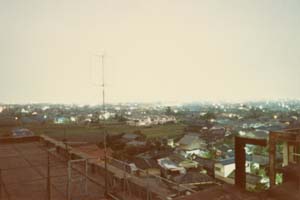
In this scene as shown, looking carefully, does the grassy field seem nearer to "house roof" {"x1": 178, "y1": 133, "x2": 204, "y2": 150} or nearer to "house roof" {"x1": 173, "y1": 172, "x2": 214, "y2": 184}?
"house roof" {"x1": 178, "y1": 133, "x2": 204, "y2": 150}

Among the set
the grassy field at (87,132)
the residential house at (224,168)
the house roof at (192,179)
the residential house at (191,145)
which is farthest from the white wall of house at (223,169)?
the grassy field at (87,132)

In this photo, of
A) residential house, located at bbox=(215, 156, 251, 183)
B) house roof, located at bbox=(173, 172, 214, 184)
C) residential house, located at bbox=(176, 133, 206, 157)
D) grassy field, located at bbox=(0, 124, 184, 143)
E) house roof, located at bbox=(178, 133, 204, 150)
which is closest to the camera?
house roof, located at bbox=(173, 172, 214, 184)

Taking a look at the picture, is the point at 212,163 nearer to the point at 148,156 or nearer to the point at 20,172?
the point at 148,156

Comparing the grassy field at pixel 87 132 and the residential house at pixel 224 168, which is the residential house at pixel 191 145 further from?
the grassy field at pixel 87 132

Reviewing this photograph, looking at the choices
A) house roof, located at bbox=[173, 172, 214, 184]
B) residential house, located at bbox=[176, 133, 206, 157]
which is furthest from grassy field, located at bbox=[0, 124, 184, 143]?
house roof, located at bbox=[173, 172, 214, 184]

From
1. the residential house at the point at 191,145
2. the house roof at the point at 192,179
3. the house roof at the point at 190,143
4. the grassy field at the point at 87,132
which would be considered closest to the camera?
the house roof at the point at 192,179

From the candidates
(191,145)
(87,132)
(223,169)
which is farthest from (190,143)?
(87,132)

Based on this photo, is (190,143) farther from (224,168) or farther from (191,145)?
(224,168)

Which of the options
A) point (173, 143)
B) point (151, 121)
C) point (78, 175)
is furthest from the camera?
point (151, 121)

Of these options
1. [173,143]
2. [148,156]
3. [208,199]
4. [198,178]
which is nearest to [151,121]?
[173,143]

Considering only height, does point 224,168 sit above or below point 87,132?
above

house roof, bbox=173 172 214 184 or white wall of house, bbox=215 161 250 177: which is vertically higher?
house roof, bbox=173 172 214 184
